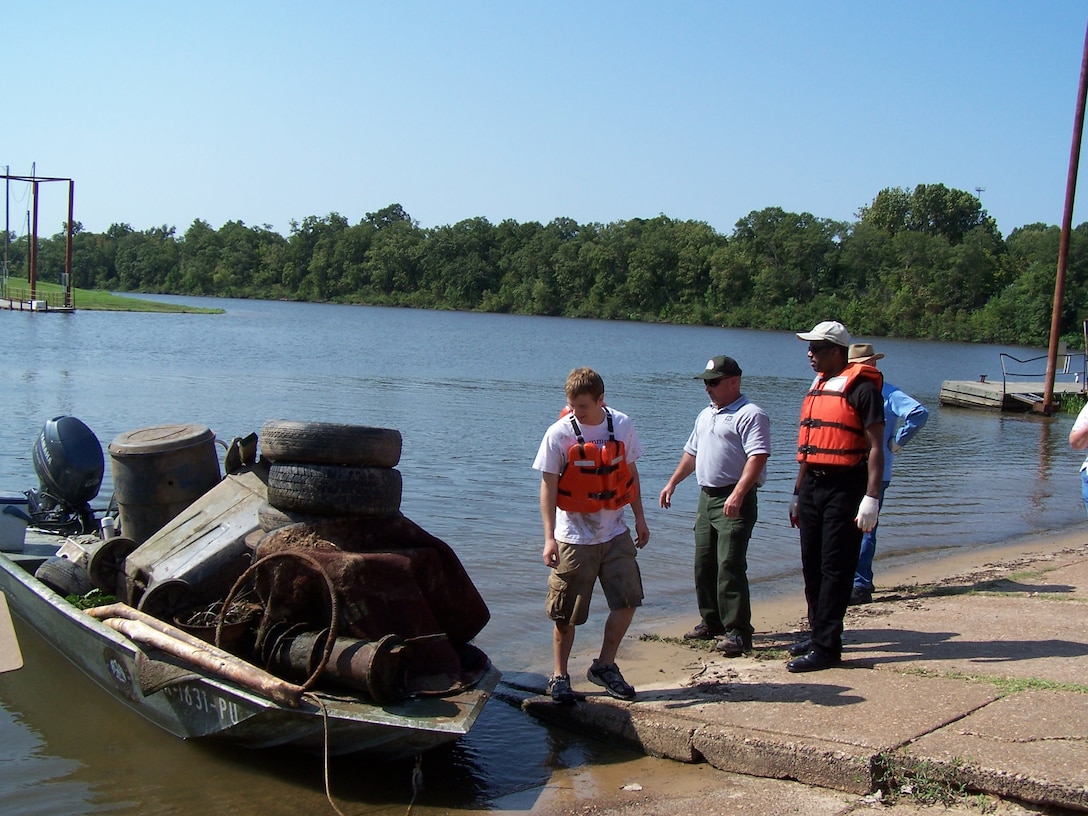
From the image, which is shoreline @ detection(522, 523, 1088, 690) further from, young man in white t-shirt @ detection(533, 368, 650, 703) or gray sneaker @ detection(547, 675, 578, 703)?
young man in white t-shirt @ detection(533, 368, 650, 703)

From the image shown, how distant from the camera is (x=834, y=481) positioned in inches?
250

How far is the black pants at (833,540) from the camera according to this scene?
6309 millimetres

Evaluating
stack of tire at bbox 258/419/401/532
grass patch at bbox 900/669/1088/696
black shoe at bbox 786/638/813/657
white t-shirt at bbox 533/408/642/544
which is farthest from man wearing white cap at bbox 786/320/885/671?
stack of tire at bbox 258/419/401/532

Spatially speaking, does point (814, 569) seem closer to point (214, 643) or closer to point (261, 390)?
point (214, 643)

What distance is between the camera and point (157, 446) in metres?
7.93

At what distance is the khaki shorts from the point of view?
6.00m

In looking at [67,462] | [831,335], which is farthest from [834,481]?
[67,462]

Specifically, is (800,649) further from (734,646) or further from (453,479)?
(453,479)

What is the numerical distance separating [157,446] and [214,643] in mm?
2457

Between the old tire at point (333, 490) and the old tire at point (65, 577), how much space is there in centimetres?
252

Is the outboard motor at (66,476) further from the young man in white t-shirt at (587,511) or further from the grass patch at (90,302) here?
the grass patch at (90,302)

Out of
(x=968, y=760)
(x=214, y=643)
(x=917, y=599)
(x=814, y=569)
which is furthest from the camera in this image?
(x=917, y=599)

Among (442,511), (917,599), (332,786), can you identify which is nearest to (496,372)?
(442,511)

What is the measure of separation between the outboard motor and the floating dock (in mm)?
29405
